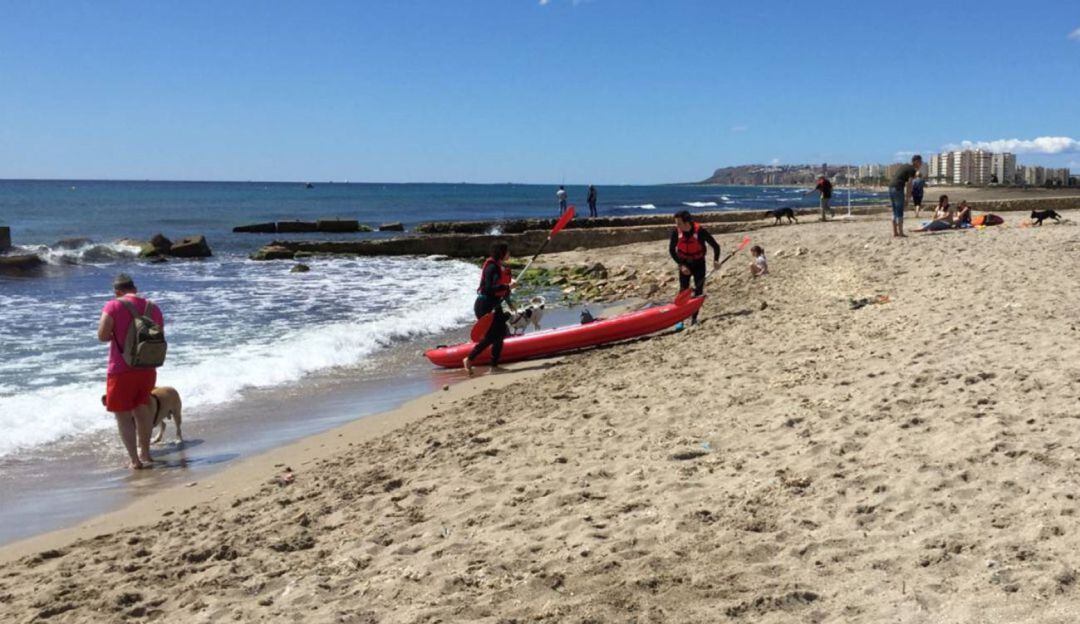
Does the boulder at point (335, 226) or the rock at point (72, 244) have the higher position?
the boulder at point (335, 226)

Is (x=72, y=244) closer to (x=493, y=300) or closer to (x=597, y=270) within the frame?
(x=597, y=270)

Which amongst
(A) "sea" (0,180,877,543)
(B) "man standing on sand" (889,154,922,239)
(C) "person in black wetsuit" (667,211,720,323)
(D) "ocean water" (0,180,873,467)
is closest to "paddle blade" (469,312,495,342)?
(A) "sea" (0,180,877,543)

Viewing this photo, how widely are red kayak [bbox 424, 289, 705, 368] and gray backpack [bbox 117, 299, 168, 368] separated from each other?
4204 millimetres

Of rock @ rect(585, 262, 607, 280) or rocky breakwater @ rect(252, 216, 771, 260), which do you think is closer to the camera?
rock @ rect(585, 262, 607, 280)

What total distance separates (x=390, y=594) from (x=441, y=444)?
7.90 ft

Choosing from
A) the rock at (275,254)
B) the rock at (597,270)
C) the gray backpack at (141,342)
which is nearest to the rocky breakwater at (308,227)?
the rock at (275,254)

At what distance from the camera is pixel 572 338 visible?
10336mm

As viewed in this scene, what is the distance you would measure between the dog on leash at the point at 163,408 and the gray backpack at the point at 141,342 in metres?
0.53

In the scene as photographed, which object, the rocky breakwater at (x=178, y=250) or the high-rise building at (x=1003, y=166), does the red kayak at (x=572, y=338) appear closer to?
the rocky breakwater at (x=178, y=250)

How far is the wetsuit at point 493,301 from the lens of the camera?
388 inches

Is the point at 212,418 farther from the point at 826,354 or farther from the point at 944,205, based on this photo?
the point at 944,205

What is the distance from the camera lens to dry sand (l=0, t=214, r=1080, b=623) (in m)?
3.50

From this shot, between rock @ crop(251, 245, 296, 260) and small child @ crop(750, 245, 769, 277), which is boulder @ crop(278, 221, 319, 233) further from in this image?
small child @ crop(750, 245, 769, 277)

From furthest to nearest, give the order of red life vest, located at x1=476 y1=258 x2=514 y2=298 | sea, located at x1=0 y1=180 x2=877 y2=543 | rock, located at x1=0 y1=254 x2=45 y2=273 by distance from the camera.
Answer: rock, located at x1=0 y1=254 x2=45 y2=273 < red life vest, located at x1=476 y1=258 x2=514 y2=298 < sea, located at x1=0 y1=180 x2=877 y2=543
